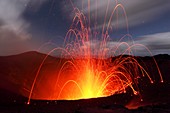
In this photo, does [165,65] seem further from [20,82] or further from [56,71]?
[20,82]

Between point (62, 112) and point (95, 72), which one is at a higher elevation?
point (95, 72)

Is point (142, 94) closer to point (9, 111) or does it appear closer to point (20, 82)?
point (9, 111)

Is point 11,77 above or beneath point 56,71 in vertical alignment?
beneath

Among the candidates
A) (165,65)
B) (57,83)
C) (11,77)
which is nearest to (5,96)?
(11,77)

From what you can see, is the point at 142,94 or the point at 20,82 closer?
the point at 142,94

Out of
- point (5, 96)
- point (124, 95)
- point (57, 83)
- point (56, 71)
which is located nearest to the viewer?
point (5, 96)

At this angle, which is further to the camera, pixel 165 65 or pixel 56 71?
pixel 165 65

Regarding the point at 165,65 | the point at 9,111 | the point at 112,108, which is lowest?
the point at 112,108

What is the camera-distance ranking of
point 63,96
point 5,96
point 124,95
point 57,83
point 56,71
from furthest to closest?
point 56,71
point 57,83
point 63,96
point 124,95
point 5,96

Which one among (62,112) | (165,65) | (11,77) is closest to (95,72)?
(11,77)
